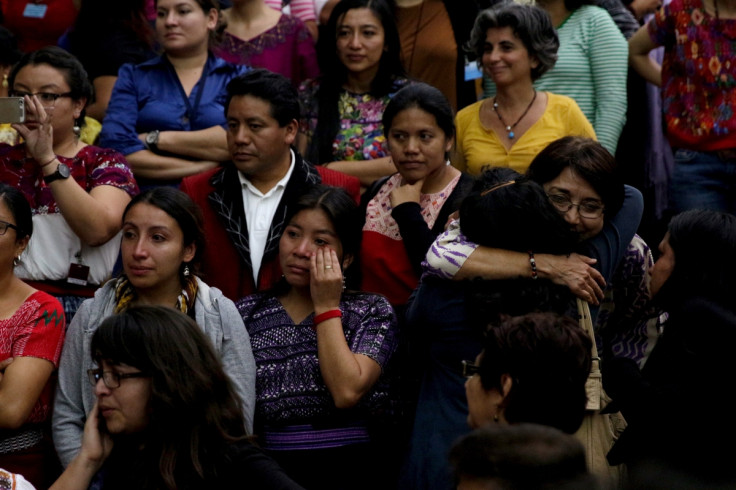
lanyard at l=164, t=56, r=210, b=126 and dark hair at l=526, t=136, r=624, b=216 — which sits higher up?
lanyard at l=164, t=56, r=210, b=126

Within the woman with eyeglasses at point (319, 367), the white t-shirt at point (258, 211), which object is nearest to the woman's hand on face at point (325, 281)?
the woman with eyeglasses at point (319, 367)

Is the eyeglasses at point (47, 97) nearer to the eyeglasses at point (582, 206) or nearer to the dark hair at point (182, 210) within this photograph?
the dark hair at point (182, 210)

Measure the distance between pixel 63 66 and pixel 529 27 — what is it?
208cm

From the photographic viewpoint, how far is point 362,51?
5133mm

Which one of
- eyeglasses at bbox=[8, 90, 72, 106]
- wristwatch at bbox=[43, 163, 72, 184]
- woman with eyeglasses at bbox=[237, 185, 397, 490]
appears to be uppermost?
eyeglasses at bbox=[8, 90, 72, 106]

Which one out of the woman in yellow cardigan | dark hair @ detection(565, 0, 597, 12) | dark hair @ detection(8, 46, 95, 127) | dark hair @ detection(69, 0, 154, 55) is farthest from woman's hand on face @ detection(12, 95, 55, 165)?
dark hair @ detection(565, 0, 597, 12)

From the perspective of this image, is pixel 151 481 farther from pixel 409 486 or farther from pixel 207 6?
pixel 207 6

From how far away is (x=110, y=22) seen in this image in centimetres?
558

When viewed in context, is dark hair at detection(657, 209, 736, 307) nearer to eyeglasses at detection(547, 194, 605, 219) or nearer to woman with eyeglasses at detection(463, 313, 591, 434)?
eyeglasses at detection(547, 194, 605, 219)

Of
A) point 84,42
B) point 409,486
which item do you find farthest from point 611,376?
point 84,42

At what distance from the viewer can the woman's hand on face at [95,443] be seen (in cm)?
308

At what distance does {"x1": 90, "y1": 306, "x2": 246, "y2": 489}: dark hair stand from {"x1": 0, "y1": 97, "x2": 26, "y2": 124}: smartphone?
129 cm

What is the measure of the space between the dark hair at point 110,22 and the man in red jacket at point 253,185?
126 cm

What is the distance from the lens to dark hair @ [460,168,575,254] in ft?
11.2
